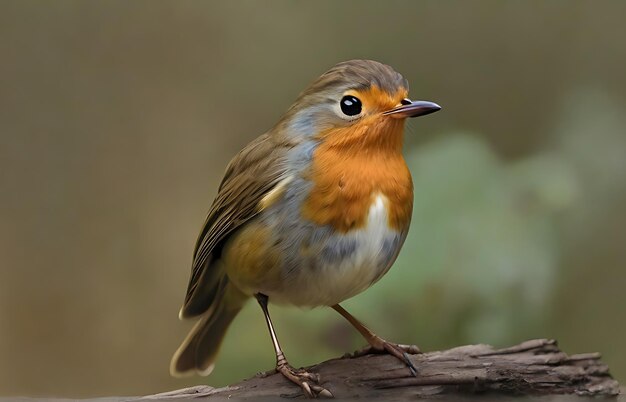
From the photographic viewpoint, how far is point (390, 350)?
8.61 feet

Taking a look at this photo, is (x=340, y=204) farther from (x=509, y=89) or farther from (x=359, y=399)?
(x=509, y=89)

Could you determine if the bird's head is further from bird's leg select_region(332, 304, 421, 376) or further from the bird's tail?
the bird's tail

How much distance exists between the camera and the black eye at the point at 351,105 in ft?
7.87

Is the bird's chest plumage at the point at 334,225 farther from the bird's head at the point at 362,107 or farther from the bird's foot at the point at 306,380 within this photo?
the bird's foot at the point at 306,380

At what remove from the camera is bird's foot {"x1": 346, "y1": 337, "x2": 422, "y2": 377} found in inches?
102

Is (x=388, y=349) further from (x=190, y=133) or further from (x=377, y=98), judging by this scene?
(x=190, y=133)

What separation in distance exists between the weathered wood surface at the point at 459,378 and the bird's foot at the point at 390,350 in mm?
24

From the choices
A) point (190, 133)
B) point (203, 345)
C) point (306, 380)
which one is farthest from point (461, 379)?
point (190, 133)

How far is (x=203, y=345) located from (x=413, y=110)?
1284 mm

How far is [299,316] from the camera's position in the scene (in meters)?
3.31

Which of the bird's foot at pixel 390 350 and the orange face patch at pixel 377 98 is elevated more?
the orange face patch at pixel 377 98

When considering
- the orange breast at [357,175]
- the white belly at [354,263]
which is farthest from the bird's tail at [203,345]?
the orange breast at [357,175]

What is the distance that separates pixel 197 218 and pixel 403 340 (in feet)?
4.15

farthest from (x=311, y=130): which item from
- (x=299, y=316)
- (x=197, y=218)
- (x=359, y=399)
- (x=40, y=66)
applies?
(x=40, y=66)
